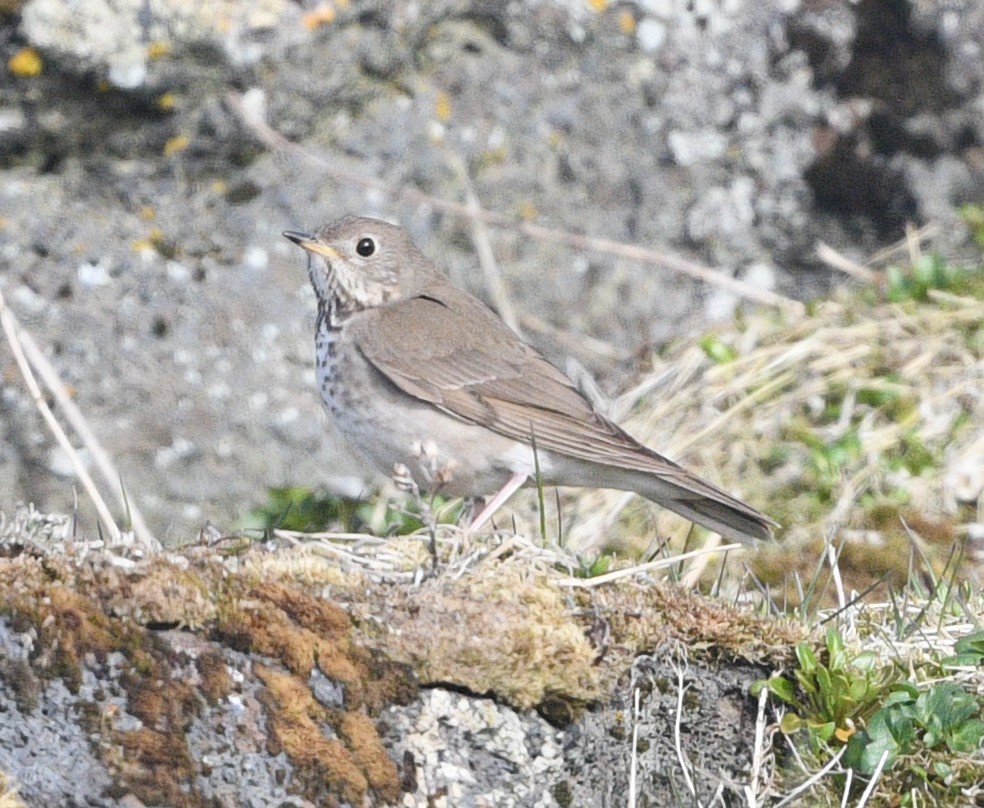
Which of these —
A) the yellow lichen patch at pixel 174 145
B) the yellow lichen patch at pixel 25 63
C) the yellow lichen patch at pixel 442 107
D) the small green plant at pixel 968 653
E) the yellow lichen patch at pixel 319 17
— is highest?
the yellow lichen patch at pixel 319 17

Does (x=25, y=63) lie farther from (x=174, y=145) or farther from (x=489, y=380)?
(x=489, y=380)

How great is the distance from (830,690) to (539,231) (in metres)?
4.42

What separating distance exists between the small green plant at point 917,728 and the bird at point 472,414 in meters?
1.69

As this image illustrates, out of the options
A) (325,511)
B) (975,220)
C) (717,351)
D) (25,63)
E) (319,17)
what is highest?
(319,17)

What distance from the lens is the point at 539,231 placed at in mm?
7664

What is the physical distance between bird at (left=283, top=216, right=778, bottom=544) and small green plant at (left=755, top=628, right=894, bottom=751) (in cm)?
155

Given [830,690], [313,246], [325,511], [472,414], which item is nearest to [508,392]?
[472,414]

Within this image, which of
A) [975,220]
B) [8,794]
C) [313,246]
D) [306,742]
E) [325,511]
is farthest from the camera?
[975,220]

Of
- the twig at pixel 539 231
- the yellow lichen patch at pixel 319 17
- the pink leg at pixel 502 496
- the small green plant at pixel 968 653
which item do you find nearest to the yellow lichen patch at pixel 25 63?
the twig at pixel 539 231

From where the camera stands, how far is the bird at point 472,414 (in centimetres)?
544

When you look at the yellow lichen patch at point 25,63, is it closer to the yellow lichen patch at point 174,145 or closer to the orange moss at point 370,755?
the yellow lichen patch at point 174,145

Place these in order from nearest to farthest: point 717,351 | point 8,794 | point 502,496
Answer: point 8,794
point 502,496
point 717,351

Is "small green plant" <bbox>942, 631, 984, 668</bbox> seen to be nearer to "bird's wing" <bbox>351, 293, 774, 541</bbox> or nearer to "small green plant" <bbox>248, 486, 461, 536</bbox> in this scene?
"bird's wing" <bbox>351, 293, 774, 541</bbox>

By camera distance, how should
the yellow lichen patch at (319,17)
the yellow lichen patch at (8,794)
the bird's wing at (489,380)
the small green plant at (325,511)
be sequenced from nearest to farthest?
1. the yellow lichen patch at (8,794)
2. the bird's wing at (489,380)
3. the small green plant at (325,511)
4. the yellow lichen patch at (319,17)
